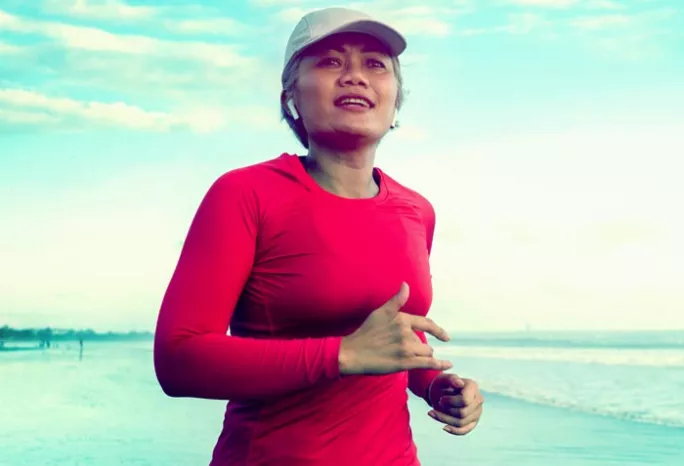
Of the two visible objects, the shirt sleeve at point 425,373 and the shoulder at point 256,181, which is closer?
the shoulder at point 256,181

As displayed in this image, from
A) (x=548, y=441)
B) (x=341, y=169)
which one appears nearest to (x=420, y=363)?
(x=341, y=169)

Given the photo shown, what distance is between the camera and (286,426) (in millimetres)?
1271

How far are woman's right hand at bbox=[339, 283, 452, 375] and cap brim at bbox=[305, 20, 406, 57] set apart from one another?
0.46 metres

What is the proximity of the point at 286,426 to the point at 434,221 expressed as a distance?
0.62 meters

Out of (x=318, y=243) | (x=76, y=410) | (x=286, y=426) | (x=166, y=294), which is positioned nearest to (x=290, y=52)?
(x=318, y=243)

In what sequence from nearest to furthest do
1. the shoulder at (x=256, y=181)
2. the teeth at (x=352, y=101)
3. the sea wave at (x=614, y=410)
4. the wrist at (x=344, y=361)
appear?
the wrist at (x=344, y=361) < the shoulder at (x=256, y=181) < the teeth at (x=352, y=101) < the sea wave at (x=614, y=410)

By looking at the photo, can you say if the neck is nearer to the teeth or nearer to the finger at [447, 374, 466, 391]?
the teeth

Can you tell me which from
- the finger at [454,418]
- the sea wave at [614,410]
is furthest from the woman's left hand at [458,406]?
the sea wave at [614,410]

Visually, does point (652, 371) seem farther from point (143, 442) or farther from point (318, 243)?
point (318, 243)

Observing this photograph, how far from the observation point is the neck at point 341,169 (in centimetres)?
142

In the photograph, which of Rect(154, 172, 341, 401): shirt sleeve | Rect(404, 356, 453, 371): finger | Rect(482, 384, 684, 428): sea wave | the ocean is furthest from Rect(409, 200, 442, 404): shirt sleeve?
Rect(482, 384, 684, 428): sea wave

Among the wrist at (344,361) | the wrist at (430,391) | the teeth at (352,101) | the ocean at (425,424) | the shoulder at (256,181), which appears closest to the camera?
the wrist at (344,361)

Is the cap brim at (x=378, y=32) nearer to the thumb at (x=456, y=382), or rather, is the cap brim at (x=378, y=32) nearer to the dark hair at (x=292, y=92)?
the dark hair at (x=292, y=92)

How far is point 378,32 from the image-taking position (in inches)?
54.7
